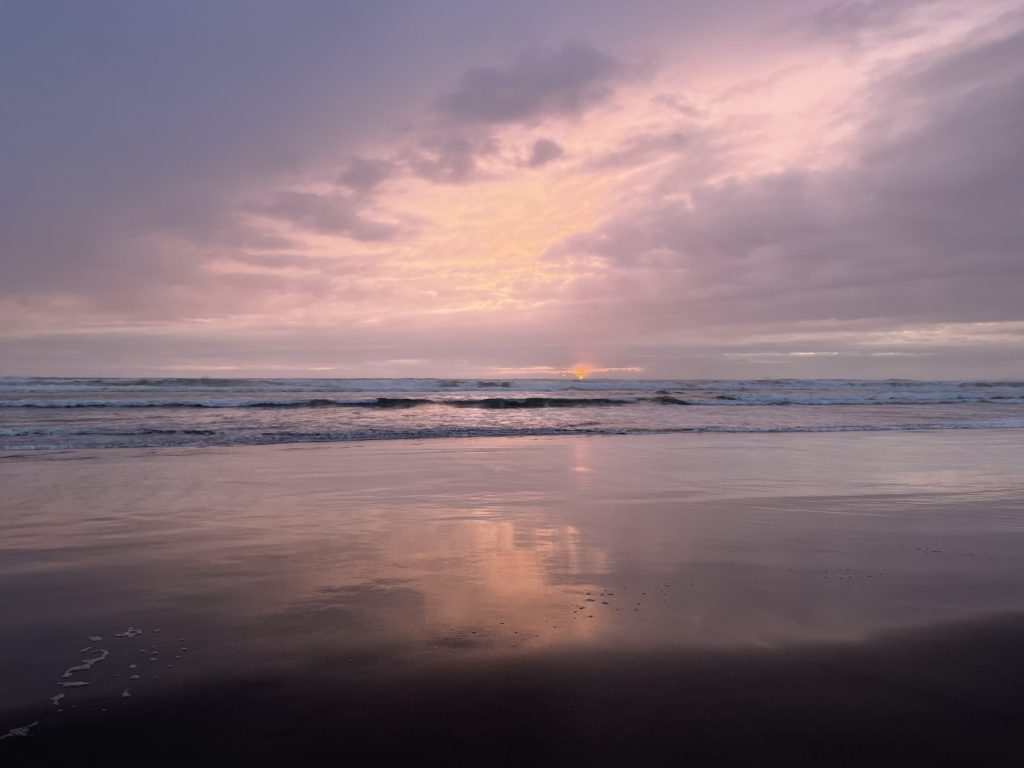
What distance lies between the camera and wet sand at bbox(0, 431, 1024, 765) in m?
2.92

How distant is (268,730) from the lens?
296 cm

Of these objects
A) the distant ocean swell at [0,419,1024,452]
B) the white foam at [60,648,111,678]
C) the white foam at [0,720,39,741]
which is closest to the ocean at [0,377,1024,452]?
the distant ocean swell at [0,419,1024,452]

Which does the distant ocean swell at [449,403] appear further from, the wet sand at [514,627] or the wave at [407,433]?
the wet sand at [514,627]

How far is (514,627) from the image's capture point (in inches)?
161

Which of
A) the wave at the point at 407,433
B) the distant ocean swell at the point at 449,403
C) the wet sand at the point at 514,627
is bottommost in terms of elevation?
the wet sand at the point at 514,627

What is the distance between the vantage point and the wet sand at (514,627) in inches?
115

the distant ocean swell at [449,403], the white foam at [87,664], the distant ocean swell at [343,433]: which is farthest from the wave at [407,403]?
the white foam at [87,664]

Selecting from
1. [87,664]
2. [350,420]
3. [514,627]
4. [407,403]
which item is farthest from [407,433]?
[407,403]

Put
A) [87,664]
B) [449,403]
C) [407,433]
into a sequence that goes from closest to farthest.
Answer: [87,664] → [407,433] → [449,403]

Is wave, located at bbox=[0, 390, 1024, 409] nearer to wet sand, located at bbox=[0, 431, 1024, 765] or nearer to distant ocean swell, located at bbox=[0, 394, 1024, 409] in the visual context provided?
distant ocean swell, located at bbox=[0, 394, 1024, 409]

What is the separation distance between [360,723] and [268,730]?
0.40 m

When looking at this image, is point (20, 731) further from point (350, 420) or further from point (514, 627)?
point (350, 420)

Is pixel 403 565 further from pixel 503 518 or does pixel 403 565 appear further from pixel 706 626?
pixel 706 626

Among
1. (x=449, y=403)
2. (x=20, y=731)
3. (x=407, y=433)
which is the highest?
(x=449, y=403)
